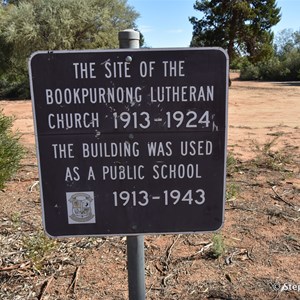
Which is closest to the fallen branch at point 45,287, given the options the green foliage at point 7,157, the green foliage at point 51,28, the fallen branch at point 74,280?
the fallen branch at point 74,280

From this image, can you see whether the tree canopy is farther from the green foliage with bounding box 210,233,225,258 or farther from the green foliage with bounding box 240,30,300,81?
the green foliage with bounding box 210,233,225,258

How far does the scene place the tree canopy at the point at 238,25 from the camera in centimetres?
2980

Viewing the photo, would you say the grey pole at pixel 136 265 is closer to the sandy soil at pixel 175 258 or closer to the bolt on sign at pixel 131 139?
the bolt on sign at pixel 131 139

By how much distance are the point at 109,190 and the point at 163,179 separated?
0.22 meters

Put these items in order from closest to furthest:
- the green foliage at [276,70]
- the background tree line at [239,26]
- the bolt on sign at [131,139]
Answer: the bolt on sign at [131,139] < the background tree line at [239,26] < the green foliage at [276,70]

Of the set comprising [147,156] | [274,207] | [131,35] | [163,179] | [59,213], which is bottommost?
[274,207]

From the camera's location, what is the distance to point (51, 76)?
1.52 meters

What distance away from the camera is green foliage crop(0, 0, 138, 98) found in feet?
74.4

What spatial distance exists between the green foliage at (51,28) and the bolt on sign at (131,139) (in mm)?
22317

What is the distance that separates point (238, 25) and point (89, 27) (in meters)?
12.2

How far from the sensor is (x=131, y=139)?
1.58m

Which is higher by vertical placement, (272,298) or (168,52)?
(168,52)

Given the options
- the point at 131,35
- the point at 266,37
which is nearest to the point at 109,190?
the point at 131,35

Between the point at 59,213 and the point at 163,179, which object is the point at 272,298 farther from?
the point at 59,213
